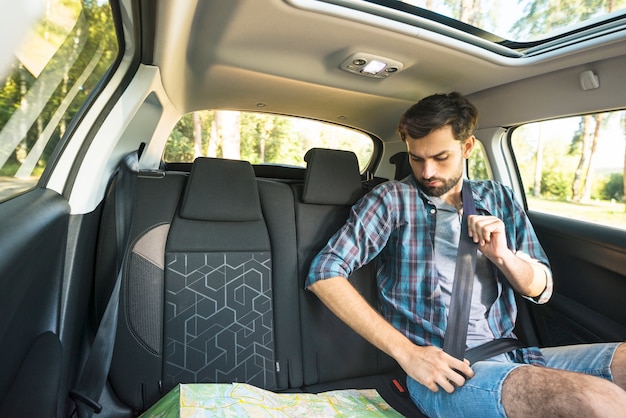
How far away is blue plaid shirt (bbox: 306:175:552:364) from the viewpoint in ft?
4.66

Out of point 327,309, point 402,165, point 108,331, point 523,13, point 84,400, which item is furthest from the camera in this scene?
point 402,165

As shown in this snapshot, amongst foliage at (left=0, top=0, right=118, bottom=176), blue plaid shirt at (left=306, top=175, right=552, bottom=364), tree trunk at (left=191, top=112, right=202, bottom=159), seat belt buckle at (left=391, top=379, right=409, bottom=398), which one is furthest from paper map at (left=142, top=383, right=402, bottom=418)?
tree trunk at (left=191, top=112, right=202, bottom=159)

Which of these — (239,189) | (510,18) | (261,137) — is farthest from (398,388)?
(261,137)

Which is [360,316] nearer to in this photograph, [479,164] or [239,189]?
[239,189]

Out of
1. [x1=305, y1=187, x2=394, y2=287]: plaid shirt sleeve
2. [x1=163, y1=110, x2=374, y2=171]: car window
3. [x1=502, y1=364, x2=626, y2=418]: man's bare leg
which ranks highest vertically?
[x1=163, y1=110, x2=374, y2=171]: car window

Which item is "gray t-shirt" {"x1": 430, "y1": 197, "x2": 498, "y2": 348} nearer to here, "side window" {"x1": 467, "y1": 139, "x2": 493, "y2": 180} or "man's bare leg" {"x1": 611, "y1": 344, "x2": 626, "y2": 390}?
"man's bare leg" {"x1": 611, "y1": 344, "x2": 626, "y2": 390}

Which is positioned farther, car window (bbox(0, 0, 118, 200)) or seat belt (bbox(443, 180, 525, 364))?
seat belt (bbox(443, 180, 525, 364))

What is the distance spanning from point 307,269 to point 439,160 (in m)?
0.67

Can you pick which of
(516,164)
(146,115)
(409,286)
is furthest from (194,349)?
(516,164)

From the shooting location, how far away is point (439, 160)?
1527mm

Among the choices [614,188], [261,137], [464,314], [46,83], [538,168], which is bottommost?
[464,314]

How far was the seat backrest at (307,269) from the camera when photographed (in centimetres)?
159

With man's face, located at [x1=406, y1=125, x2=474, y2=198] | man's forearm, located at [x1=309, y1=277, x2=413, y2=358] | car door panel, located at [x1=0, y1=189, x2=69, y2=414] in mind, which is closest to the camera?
car door panel, located at [x1=0, y1=189, x2=69, y2=414]

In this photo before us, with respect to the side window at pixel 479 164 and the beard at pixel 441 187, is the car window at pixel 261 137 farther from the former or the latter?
the side window at pixel 479 164
